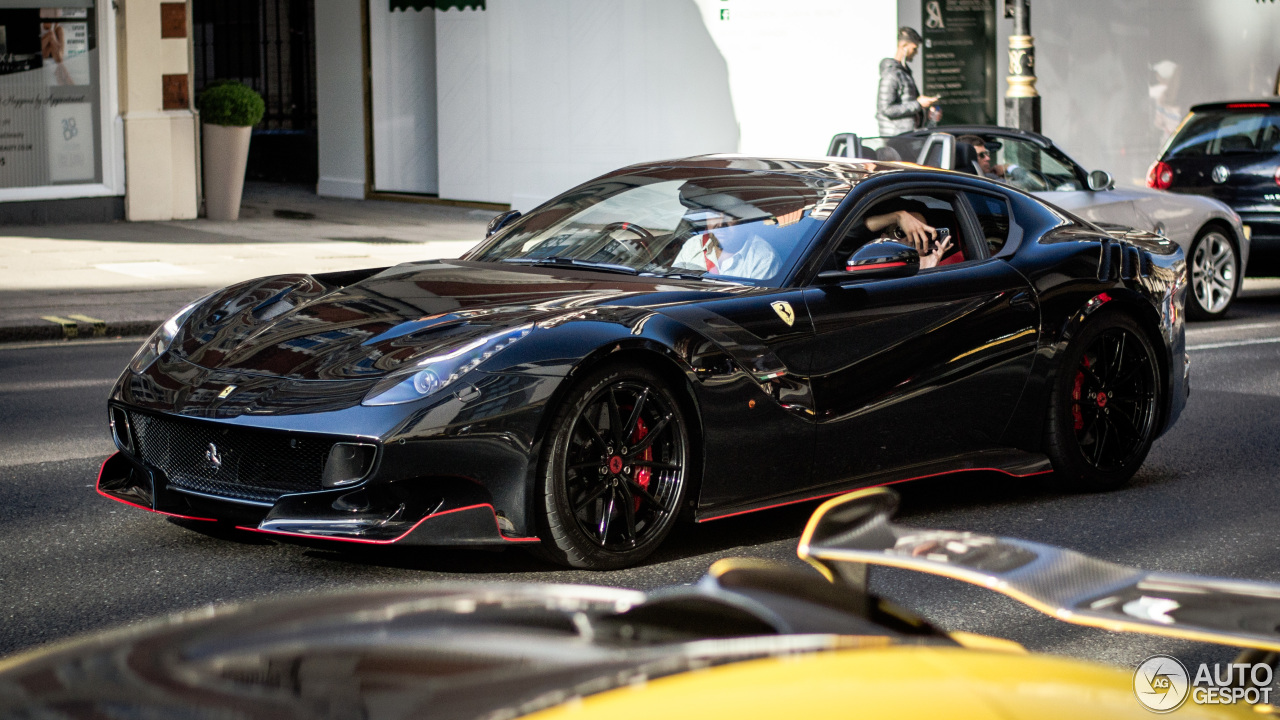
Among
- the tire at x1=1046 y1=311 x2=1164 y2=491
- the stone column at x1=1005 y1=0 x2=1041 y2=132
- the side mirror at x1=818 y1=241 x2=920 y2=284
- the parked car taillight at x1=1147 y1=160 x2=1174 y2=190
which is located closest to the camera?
the side mirror at x1=818 y1=241 x2=920 y2=284

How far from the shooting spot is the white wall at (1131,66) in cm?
2134

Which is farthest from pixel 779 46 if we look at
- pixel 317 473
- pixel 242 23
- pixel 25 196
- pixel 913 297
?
pixel 317 473

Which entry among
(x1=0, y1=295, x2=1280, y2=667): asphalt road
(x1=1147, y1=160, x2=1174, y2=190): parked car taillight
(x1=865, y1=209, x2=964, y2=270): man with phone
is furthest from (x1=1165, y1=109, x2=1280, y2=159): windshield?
(x1=865, y1=209, x2=964, y2=270): man with phone

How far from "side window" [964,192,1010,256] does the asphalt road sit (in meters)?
1.06

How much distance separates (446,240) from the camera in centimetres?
1756

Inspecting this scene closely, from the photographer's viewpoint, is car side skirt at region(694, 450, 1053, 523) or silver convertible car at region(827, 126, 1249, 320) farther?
silver convertible car at region(827, 126, 1249, 320)

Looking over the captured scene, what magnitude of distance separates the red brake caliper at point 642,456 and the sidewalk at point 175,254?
715cm

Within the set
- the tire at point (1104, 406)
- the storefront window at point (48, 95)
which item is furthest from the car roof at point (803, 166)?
the storefront window at point (48, 95)

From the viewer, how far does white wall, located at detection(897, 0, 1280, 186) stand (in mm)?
21344

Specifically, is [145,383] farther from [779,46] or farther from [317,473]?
[779,46]

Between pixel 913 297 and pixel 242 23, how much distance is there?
2356 centimetres

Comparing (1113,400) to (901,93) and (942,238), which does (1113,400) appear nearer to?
(942,238)

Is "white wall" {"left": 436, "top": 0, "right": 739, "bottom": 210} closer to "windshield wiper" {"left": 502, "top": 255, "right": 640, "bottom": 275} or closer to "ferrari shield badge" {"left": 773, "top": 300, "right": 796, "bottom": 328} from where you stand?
"windshield wiper" {"left": 502, "top": 255, "right": 640, "bottom": 275}

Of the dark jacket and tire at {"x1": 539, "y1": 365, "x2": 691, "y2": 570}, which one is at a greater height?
the dark jacket
